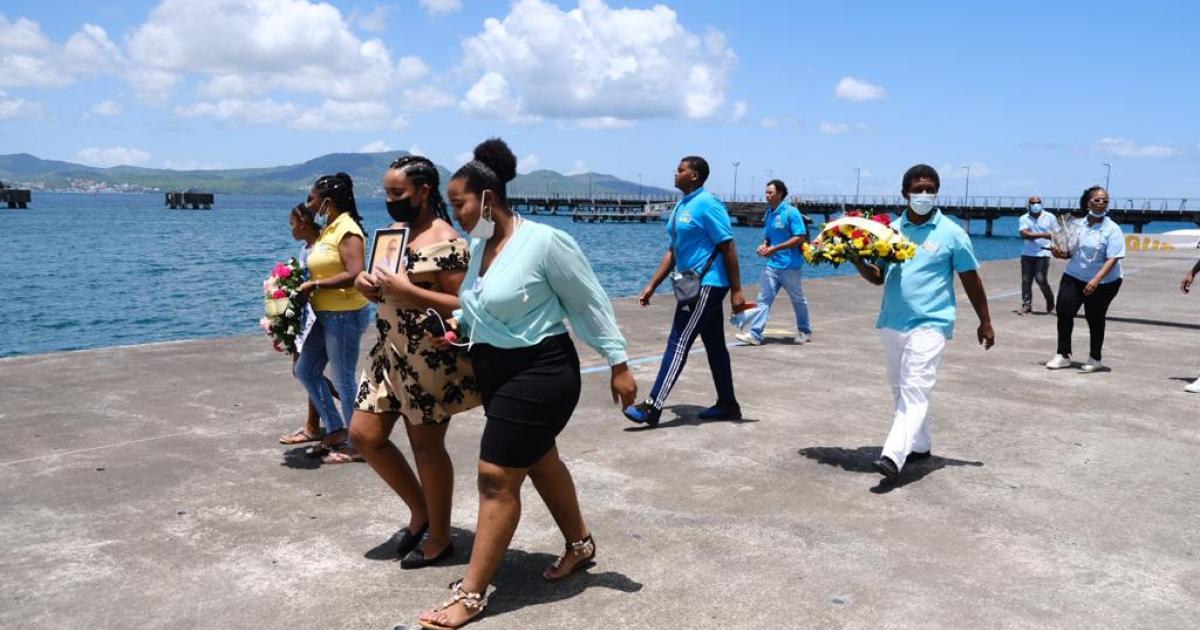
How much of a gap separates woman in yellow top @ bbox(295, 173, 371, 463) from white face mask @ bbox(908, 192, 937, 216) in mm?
3289

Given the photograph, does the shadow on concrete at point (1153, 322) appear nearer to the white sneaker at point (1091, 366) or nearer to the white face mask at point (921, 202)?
the white sneaker at point (1091, 366)

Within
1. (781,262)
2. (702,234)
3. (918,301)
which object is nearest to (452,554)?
(918,301)

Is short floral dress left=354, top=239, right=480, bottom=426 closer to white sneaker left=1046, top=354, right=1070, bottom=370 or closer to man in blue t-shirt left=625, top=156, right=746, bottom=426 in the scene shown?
man in blue t-shirt left=625, top=156, right=746, bottom=426

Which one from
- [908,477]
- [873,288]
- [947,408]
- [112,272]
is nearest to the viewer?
[908,477]

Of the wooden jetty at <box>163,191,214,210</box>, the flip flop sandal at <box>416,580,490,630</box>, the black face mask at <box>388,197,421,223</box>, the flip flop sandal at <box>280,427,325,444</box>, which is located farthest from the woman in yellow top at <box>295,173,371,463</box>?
the wooden jetty at <box>163,191,214,210</box>

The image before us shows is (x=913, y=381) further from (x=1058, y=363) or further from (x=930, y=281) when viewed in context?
(x=1058, y=363)

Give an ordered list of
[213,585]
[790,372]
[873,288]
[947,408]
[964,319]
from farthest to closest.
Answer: [873,288] < [964,319] < [790,372] < [947,408] < [213,585]

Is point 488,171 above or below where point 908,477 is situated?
above

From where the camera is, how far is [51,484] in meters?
5.35

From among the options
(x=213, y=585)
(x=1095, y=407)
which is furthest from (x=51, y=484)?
(x=1095, y=407)

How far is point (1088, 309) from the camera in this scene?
9.62 metres

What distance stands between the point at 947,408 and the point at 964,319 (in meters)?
6.34

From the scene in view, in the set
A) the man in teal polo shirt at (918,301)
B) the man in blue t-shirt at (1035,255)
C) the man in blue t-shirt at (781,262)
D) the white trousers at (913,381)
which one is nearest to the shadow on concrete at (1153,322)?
the man in blue t-shirt at (1035,255)

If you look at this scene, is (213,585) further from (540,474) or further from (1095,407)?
(1095,407)
